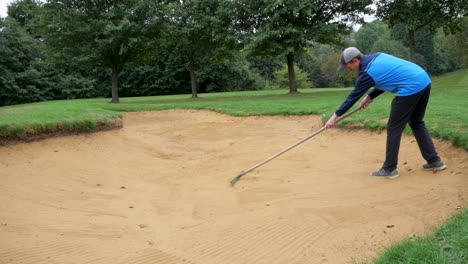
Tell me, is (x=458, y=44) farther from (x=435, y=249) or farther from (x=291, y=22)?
(x=435, y=249)

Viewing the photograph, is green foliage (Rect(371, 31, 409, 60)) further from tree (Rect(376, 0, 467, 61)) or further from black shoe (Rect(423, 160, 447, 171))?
black shoe (Rect(423, 160, 447, 171))

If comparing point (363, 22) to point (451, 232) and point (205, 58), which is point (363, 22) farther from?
point (451, 232)

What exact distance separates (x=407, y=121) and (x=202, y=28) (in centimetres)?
2123

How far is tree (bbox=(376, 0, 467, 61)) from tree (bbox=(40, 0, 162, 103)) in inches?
554

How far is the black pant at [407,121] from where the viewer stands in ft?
19.1

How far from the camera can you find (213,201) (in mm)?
6121

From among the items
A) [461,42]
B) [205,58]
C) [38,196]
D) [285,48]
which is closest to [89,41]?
[205,58]

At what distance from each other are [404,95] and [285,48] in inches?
718

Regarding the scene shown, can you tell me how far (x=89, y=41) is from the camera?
23.5 m

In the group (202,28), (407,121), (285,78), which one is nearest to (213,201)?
(407,121)

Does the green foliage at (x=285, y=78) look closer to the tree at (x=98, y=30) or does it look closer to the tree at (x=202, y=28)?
the tree at (x=202, y=28)

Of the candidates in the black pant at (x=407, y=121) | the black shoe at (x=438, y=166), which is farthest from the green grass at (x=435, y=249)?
the black shoe at (x=438, y=166)

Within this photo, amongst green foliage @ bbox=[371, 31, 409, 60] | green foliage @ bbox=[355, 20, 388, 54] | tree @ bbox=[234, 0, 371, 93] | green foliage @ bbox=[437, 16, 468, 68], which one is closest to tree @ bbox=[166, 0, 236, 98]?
tree @ bbox=[234, 0, 371, 93]

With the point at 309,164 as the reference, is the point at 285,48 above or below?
above
